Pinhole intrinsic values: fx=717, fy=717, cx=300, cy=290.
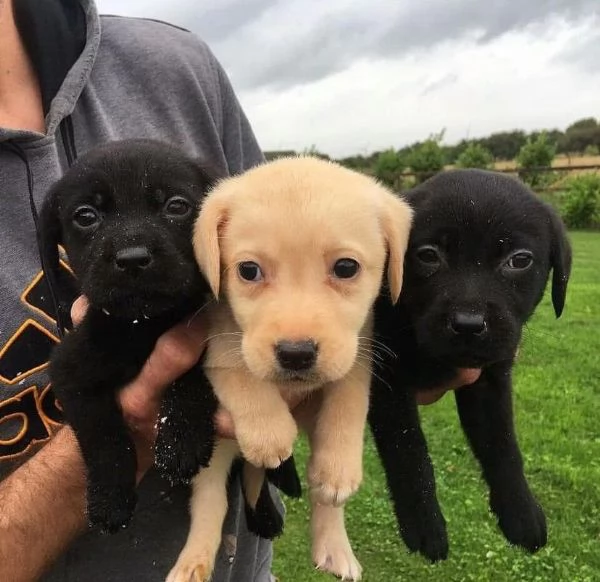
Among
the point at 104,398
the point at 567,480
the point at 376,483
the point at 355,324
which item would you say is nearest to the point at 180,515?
the point at 104,398

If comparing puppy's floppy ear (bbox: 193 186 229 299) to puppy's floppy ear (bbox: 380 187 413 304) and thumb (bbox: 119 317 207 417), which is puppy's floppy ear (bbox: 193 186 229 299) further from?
puppy's floppy ear (bbox: 380 187 413 304)

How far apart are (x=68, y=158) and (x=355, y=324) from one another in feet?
3.50

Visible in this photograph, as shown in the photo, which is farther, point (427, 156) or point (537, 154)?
point (537, 154)

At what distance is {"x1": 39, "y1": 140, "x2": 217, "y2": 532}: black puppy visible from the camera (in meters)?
1.64

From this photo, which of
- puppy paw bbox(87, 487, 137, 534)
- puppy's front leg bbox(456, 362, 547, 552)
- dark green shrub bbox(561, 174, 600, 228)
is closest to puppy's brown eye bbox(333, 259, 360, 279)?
puppy's front leg bbox(456, 362, 547, 552)

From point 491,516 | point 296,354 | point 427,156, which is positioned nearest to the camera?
point 296,354

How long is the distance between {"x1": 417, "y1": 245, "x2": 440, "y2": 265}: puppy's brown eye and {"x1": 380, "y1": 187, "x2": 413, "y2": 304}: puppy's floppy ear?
4cm

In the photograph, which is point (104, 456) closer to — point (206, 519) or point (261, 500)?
point (206, 519)

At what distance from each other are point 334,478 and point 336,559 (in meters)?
0.80

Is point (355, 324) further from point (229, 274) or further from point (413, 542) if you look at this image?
point (413, 542)

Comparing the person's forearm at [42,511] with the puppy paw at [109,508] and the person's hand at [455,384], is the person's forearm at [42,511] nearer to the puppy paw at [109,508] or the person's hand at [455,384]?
Result: the puppy paw at [109,508]

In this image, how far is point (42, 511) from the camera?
190cm

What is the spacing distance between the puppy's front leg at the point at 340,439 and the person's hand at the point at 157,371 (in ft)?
1.16

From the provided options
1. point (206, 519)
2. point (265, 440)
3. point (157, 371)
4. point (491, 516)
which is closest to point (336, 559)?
point (206, 519)
